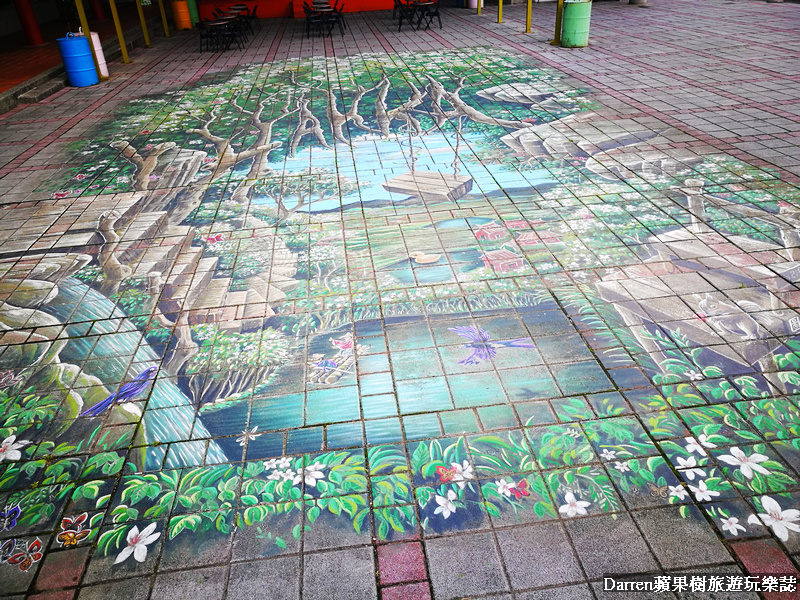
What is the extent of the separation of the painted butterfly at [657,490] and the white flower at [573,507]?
1.04ft

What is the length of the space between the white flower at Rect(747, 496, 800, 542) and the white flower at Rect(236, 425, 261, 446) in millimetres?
2456

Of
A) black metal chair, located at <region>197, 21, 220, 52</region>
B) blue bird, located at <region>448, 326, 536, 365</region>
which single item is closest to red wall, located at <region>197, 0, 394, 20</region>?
black metal chair, located at <region>197, 21, 220, 52</region>

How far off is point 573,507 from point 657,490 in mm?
424

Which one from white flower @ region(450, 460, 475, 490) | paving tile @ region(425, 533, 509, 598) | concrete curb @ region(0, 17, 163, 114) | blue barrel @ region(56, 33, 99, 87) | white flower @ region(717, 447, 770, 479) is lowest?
paving tile @ region(425, 533, 509, 598)

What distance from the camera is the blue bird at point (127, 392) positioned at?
131 inches

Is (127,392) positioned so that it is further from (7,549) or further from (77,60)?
(77,60)

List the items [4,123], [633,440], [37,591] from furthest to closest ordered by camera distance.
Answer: [4,123]
[633,440]
[37,591]

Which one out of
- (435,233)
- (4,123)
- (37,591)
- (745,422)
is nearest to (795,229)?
(745,422)

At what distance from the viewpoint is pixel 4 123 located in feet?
28.5

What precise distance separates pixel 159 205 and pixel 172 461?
143 inches

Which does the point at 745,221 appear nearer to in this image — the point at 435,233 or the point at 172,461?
the point at 435,233

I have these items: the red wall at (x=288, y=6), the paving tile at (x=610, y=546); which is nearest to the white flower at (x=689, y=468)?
the paving tile at (x=610, y=546)

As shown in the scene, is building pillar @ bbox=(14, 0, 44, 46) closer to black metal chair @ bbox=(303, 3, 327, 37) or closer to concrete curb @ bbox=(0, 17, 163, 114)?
concrete curb @ bbox=(0, 17, 163, 114)

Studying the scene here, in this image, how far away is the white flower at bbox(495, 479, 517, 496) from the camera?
2.71 metres
